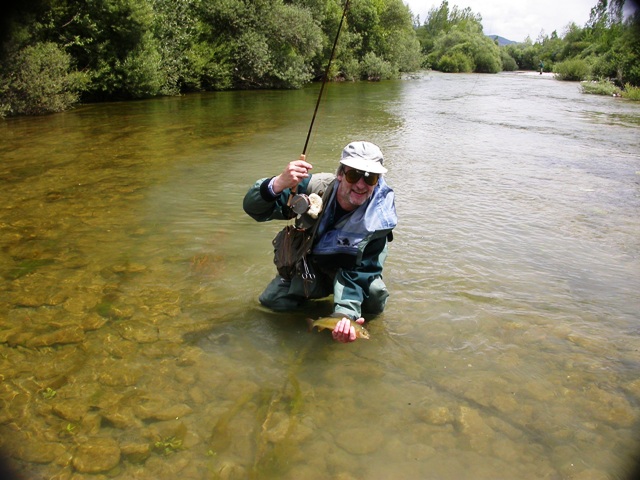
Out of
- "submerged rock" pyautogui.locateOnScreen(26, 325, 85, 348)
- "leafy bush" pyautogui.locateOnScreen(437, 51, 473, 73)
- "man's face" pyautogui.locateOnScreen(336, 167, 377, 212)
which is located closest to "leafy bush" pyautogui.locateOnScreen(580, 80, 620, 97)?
"man's face" pyautogui.locateOnScreen(336, 167, 377, 212)

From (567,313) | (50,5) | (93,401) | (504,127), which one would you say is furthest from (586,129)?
(50,5)

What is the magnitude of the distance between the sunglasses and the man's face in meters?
0.02

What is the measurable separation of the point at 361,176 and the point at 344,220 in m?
0.40

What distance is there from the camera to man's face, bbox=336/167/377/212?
12.3 ft

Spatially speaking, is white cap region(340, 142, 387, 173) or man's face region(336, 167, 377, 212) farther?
man's face region(336, 167, 377, 212)

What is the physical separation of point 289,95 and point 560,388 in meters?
26.2

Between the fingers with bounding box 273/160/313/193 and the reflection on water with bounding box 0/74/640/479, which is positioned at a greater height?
the fingers with bounding box 273/160/313/193

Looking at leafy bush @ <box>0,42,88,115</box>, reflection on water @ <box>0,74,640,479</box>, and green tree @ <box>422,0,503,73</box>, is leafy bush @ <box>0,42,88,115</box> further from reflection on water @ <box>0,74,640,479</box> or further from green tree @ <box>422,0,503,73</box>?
green tree @ <box>422,0,503,73</box>

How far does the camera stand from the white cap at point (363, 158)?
3.60m

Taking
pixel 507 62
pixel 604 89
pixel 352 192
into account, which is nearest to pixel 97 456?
pixel 352 192

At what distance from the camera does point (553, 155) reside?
1216 centimetres

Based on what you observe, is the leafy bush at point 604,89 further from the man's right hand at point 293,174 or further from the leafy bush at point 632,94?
the man's right hand at point 293,174

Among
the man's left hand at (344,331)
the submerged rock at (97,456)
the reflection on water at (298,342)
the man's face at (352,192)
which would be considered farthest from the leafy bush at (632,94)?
the submerged rock at (97,456)

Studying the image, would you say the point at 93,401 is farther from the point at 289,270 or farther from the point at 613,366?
the point at 613,366
